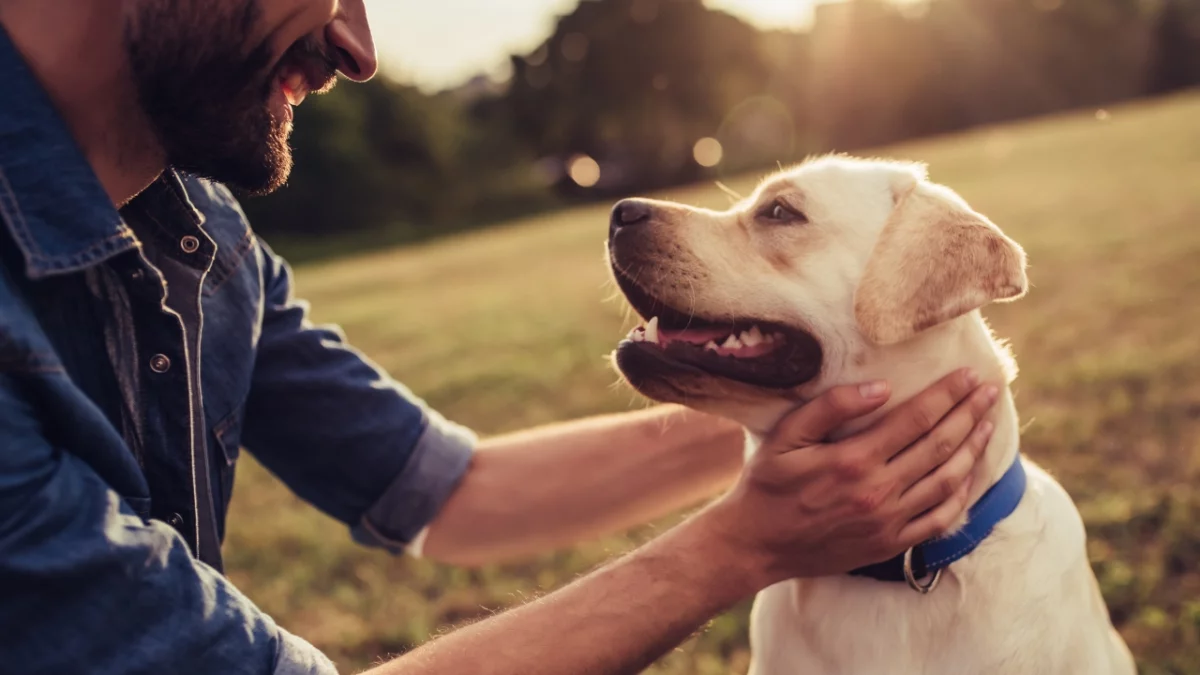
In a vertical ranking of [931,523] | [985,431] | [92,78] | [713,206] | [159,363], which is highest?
[92,78]

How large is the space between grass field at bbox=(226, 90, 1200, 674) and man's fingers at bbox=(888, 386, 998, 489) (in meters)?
1.36

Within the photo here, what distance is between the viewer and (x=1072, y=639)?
2.37 m

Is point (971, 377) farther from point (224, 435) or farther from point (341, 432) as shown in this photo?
point (224, 435)

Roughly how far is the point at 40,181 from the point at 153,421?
1.91ft

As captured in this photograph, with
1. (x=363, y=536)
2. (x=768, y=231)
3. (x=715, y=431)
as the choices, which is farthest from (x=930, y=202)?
(x=363, y=536)

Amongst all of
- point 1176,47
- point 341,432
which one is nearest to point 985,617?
point 341,432

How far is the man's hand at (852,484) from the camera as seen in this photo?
2.17 meters

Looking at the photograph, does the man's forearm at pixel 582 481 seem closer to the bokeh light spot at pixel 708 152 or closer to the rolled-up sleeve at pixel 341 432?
the rolled-up sleeve at pixel 341 432

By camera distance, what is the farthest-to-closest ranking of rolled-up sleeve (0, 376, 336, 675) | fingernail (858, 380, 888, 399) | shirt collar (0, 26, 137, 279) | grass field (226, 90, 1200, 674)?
grass field (226, 90, 1200, 674)
fingernail (858, 380, 888, 399)
shirt collar (0, 26, 137, 279)
rolled-up sleeve (0, 376, 336, 675)

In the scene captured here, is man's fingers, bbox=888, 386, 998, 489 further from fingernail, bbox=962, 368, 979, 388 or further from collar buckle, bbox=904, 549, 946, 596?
collar buckle, bbox=904, 549, 946, 596

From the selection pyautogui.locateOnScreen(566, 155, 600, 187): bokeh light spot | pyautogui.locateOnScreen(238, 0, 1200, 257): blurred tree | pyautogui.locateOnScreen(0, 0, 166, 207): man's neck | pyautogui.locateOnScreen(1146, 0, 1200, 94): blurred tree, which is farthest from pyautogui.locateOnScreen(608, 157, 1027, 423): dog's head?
pyautogui.locateOnScreen(1146, 0, 1200, 94): blurred tree

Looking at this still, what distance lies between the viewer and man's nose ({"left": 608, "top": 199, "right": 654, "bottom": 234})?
8.98 ft

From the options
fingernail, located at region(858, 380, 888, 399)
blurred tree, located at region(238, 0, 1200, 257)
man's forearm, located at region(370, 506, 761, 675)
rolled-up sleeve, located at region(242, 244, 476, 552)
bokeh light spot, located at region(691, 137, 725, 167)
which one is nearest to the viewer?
man's forearm, located at region(370, 506, 761, 675)

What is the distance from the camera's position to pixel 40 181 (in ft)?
5.84
